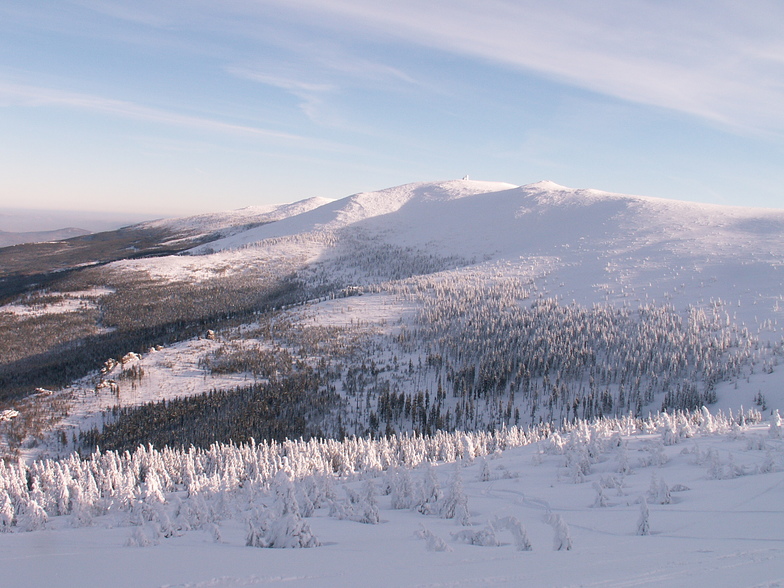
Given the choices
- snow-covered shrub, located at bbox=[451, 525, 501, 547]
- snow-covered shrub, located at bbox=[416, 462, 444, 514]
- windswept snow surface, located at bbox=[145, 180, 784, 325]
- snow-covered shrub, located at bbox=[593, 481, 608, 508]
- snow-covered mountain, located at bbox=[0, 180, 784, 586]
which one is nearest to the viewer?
snow-covered mountain, located at bbox=[0, 180, 784, 586]

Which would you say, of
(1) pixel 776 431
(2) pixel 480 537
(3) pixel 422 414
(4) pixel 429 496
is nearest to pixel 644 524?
(2) pixel 480 537

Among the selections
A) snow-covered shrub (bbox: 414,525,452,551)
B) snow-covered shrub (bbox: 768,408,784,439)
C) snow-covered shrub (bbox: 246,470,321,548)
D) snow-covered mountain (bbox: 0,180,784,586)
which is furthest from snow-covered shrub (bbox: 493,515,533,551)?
snow-covered shrub (bbox: 768,408,784,439)

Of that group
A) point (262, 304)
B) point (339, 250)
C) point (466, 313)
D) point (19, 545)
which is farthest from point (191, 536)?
point (339, 250)

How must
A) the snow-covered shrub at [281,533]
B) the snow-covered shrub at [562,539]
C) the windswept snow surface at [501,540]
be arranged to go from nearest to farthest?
the windswept snow surface at [501,540] → the snow-covered shrub at [562,539] → the snow-covered shrub at [281,533]

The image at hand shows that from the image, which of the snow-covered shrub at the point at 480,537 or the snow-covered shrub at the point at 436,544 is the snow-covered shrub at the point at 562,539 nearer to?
the snow-covered shrub at the point at 480,537

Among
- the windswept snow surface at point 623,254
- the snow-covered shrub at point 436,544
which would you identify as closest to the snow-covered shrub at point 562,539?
the snow-covered shrub at point 436,544

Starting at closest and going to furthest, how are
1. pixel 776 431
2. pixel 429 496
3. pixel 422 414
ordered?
pixel 429 496 < pixel 776 431 < pixel 422 414

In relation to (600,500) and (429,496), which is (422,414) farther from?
(600,500)

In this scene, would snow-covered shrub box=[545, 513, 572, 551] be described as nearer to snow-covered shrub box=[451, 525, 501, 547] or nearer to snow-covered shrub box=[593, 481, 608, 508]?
snow-covered shrub box=[451, 525, 501, 547]
